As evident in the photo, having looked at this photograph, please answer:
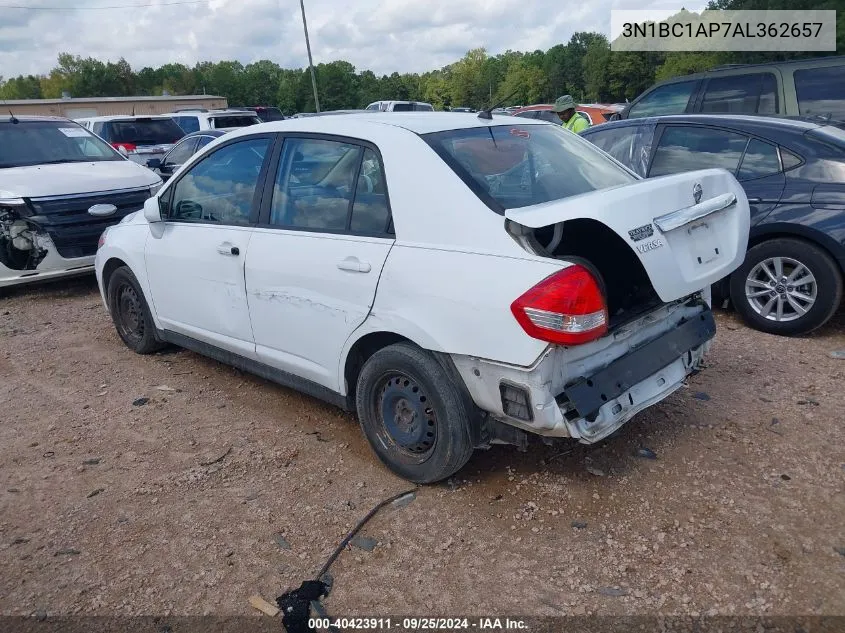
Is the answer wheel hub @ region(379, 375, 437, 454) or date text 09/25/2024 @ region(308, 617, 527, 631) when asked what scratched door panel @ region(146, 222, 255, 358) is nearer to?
wheel hub @ region(379, 375, 437, 454)

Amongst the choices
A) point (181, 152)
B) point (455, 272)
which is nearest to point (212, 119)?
point (181, 152)

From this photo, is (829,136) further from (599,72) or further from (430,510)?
(599,72)

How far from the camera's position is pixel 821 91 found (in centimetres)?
686

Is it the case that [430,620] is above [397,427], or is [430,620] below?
below

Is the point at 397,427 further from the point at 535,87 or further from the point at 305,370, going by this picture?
the point at 535,87

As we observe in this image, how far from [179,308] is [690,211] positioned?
331cm

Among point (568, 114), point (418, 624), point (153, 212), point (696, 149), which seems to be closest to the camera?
point (418, 624)

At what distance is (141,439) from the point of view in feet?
13.5

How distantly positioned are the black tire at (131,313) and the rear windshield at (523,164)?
9.58 ft

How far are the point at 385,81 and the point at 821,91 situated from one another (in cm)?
7241

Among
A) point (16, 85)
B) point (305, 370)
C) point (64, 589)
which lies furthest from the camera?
point (16, 85)

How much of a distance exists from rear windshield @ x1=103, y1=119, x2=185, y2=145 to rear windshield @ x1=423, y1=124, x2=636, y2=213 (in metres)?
12.2

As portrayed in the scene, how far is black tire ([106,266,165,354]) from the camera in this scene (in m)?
5.20

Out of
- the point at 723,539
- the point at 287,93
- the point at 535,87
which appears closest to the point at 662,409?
the point at 723,539
